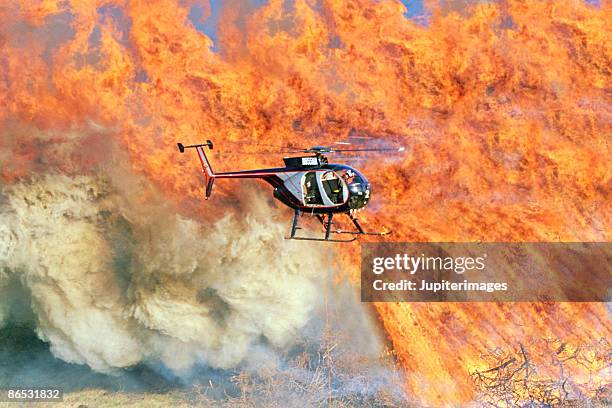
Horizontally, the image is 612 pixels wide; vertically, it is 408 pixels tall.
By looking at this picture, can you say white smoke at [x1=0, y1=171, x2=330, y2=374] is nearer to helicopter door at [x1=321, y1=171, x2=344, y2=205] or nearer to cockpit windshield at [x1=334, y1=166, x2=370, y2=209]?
helicopter door at [x1=321, y1=171, x2=344, y2=205]

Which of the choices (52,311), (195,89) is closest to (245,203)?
(195,89)

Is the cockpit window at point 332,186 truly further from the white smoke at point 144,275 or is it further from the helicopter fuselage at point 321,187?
the white smoke at point 144,275

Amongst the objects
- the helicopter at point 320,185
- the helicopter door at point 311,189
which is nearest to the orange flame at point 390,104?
the helicopter at point 320,185

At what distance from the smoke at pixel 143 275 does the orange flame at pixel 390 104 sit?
4.43 feet

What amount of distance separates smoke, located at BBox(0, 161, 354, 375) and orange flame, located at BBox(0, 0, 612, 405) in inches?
53.1

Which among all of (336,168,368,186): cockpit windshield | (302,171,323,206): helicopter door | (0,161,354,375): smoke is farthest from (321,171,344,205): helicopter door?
(0,161,354,375): smoke

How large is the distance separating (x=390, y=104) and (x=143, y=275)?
12752 mm

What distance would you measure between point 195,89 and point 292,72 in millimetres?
4076

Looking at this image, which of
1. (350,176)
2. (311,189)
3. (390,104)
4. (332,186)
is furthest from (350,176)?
(390,104)

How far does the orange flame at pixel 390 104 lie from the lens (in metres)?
27.2

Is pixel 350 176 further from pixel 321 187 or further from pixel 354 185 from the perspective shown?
pixel 321 187

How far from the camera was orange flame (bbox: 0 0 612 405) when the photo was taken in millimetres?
27172

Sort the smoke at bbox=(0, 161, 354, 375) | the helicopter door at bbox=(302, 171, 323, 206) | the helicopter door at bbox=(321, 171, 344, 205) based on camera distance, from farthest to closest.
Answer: the smoke at bbox=(0, 161, 354, 375) < the helicopter door at bbox=(302, 171, 323, 206) < the helicopter door at bbox=(321, 171, 344, 205)

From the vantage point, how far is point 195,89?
28.2m
